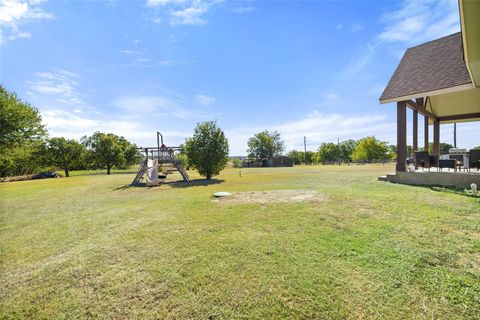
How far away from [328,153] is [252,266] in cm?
6467

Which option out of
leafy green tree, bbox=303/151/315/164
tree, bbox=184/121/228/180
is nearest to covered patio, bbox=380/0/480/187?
tree, bbox=184/121/228/180

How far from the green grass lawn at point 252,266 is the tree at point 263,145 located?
50208mm

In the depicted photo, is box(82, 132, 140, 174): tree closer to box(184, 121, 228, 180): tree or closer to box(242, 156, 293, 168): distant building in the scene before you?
box(242, 156, 293, 168): distant building

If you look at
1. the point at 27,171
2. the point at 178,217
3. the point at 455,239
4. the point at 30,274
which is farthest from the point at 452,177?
the point at 27,171

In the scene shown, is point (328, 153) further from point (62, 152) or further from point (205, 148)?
point (62, 152)

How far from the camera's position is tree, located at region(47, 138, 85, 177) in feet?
107

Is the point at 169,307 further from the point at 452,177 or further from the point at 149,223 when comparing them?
the point at 452,177

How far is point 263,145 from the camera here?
5494cm

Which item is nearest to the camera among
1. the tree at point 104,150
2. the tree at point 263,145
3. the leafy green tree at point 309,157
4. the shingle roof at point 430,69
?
the shingle roof at point 430,69

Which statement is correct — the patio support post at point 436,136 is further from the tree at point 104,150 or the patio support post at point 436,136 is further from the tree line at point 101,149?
the tree at point 104,150

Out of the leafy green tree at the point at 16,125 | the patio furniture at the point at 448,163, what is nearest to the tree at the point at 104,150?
the leafy green tree at the point at 16,125

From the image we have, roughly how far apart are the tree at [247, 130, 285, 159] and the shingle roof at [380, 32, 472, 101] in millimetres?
43797

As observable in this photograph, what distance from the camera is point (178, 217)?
508 cm

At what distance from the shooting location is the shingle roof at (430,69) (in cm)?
813
